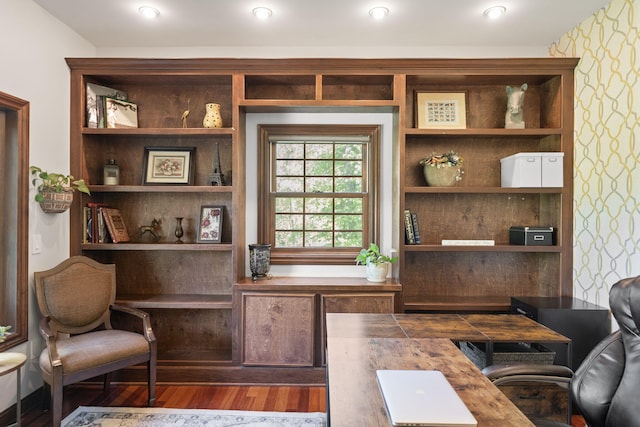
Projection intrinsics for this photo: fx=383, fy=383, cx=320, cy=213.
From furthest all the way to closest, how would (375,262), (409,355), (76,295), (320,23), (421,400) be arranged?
(375,262)
(320,23)
(76,295)
(409,355)
(421,400)

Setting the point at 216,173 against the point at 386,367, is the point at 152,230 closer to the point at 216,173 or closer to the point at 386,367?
the point at 216,173

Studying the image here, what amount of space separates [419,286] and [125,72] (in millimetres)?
2972

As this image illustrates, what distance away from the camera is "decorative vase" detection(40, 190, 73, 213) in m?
2.59

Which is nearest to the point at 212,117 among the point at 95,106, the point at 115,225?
the point at 95,106

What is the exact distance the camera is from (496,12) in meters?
2.66

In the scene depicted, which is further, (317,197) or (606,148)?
(317,197)

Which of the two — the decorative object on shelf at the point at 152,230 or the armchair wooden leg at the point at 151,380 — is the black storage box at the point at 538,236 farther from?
the decorative object on shelf at the point at 152,230

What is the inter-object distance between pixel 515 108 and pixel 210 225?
2.66 m

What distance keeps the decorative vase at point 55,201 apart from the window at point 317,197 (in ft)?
4.65

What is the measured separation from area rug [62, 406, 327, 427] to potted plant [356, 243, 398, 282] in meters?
1.07

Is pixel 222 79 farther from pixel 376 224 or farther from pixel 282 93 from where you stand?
pixel 376 224

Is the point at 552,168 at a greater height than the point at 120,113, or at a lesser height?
lesser

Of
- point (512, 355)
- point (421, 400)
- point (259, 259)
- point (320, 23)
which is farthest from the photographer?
point (259, 259)

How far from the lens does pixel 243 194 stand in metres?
3.23
